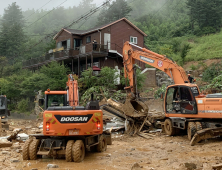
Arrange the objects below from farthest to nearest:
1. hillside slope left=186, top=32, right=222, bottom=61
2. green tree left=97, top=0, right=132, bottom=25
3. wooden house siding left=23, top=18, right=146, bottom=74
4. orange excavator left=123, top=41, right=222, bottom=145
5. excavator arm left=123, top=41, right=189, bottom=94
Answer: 1. green tree left=97, top=0, right=132, bottom=25
2. hillside slope left=186, top=32, right=222, bottom=61
3. wooden house siding left=23, top=18, right=146, bottom=74
4. excavator arm left=123, top=41, right=189, bottom=94
5. orange excavator left=123, top=41, right=222, bottom=145

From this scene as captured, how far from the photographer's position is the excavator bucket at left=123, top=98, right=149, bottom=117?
601 inches

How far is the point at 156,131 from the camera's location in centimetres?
1598

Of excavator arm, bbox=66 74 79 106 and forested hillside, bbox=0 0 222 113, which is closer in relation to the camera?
excavator arm, bbox=66 74 79 106

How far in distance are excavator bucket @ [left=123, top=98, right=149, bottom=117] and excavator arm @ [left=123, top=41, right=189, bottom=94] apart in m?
0.65

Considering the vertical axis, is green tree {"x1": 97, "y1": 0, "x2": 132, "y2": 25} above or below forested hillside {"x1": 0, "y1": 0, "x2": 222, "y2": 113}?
above

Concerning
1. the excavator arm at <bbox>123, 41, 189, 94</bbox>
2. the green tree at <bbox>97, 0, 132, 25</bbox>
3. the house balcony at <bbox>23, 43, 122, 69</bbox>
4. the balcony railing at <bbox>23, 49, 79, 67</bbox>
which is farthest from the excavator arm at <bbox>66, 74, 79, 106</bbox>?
the green tree at <bbox>97, 0, 132, 25</bbox>

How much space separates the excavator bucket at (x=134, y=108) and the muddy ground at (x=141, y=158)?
2837 millimetres

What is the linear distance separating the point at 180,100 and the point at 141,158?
503 centimetres

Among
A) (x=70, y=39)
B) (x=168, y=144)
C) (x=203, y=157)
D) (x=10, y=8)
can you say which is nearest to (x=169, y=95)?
(x=168, y=144)

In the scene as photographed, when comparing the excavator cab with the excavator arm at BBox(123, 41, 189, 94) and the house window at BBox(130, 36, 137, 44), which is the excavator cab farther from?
the house window at BBox(130, 36, 137, 44)

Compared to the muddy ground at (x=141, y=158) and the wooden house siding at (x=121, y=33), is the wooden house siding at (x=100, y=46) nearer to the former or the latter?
the wooden house siding at (x=121, y=33)

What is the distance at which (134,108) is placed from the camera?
16.1 metres

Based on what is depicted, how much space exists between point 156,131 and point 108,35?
62.0 feet

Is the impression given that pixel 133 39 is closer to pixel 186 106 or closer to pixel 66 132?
pixel 186 106
